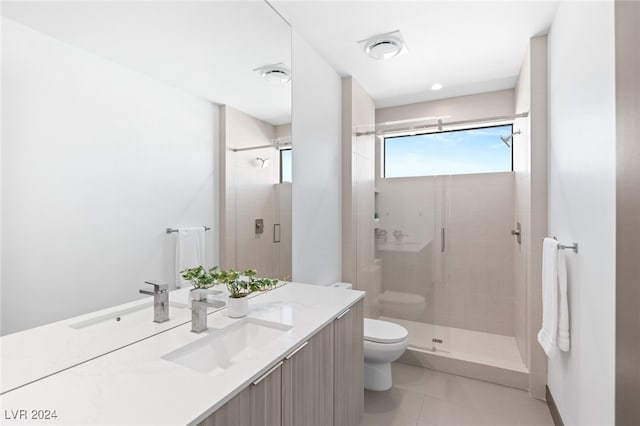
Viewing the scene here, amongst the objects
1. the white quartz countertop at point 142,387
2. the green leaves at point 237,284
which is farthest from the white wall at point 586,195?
the green leaves at point 237,284

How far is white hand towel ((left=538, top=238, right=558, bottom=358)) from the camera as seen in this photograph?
1704 mm

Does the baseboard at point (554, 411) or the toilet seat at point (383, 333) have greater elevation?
the toilet seat at point (383, 333)

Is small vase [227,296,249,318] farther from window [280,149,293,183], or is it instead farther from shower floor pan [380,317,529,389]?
shower floor pan [380,317,529,389]

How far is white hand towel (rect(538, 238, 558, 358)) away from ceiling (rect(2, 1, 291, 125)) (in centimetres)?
174

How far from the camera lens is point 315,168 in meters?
2.39

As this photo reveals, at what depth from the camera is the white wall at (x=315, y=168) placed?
2180mm

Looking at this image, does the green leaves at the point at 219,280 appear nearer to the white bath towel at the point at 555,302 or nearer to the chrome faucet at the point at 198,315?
the chrome faucet at the point at 198,315

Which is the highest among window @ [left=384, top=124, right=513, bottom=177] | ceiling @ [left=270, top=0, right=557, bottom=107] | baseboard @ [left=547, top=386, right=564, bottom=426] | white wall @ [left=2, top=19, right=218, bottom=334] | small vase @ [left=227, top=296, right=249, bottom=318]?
ceiling @ [left=270, top=0, right=557, bottom=107]

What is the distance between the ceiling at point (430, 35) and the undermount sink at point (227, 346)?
5.91 ft

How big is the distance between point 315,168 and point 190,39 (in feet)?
3.99

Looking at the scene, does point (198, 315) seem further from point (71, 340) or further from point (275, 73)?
point (275, 73)

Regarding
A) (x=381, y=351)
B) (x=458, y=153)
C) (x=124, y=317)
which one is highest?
(x=458, y=153)

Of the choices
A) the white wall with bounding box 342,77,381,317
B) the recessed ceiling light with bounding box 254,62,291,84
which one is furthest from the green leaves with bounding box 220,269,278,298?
the white wall with bounding box 342,77,381,317

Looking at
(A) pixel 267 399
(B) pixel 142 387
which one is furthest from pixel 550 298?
(B) pixel 142 387
